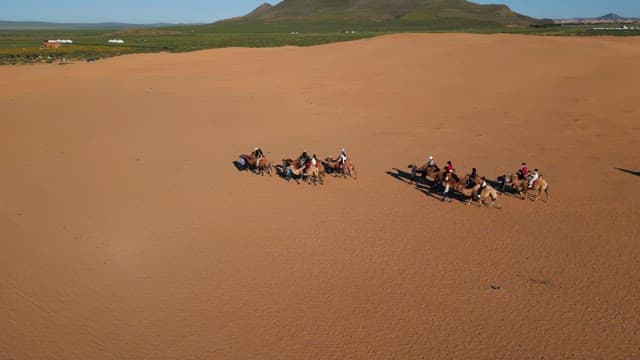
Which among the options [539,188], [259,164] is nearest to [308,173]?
[259,164]

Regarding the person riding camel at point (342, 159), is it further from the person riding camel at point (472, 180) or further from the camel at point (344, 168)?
the person riding camel at point (472, 180)

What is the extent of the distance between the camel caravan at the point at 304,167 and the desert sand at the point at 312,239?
0.46 m

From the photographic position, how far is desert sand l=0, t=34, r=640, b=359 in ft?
30.2

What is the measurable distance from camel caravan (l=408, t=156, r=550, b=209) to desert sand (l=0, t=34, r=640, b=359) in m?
Result: 0.57

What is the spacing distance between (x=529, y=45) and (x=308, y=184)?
47.6 m

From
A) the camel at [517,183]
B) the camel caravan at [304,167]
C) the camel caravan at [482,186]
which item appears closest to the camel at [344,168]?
the camel caravan at [304,167]

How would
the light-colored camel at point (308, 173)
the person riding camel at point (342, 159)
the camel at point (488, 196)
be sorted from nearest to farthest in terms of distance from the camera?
the camel at point (488, 196), the light-colored camel at point (308, 173), the person riding camel at point (342, 159)

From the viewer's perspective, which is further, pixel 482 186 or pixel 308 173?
pixel 308 173

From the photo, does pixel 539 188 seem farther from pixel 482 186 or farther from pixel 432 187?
Result: pixel 432 187

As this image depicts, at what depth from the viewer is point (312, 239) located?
1278 cm

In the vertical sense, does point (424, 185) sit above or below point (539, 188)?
below

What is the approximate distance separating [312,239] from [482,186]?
5.85 meters

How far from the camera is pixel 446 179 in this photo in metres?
15.4

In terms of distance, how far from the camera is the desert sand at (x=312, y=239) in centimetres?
921
